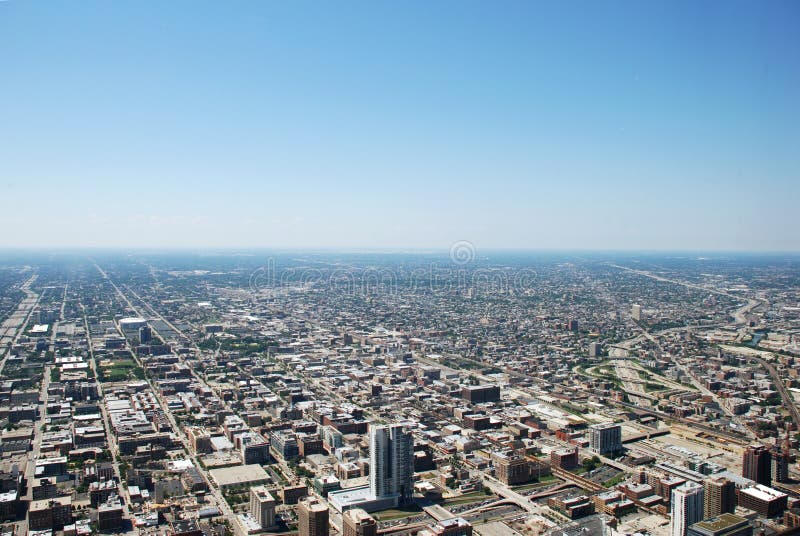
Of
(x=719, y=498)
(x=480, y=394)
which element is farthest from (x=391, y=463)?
(x=480, y=394)

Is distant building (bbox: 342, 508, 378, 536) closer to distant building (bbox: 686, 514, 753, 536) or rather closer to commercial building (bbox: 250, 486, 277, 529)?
commercial building (bbox: 250, 486, 277, 529)

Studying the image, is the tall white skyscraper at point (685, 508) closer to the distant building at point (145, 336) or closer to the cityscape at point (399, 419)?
the cityscape at point (399, 419)

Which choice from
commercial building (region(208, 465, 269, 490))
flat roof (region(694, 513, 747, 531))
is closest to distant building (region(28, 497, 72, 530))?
commercial building (region(208, 465, 269, 490))

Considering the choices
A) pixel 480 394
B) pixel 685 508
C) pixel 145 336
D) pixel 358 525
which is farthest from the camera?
pixel 145 336

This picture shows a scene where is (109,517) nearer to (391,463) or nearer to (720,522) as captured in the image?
(391,463)

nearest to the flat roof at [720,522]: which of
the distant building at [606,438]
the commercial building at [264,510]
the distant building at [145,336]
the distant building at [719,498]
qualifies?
the distant building at [719,498]

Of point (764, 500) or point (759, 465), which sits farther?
point (759, 465)

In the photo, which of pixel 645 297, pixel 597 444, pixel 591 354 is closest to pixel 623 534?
pixel 597 444
